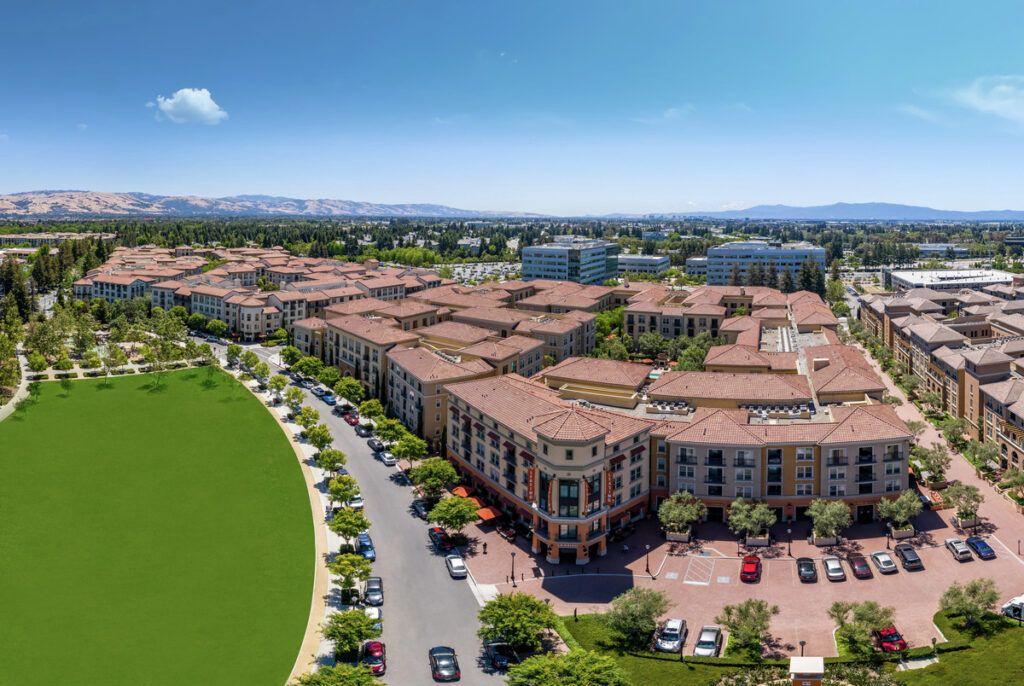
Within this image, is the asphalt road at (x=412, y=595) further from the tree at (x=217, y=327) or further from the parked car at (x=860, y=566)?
the tree at (x=217, y=327)

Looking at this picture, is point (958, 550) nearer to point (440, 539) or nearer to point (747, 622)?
point (747, 622)

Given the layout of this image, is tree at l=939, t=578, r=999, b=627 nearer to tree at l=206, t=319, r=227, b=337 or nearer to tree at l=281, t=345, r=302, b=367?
tree at l=281, t=345, r=302, b=367

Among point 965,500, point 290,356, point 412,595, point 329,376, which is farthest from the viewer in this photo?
point 290,356

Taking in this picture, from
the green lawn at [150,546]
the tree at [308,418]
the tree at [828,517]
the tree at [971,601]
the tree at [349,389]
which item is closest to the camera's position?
the green lawn at [150,546]

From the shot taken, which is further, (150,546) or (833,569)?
(150,546)

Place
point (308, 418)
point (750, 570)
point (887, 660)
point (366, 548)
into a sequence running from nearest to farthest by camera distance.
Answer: point (887, 660), point (750, 570), point (366, 548), point (308, 418)

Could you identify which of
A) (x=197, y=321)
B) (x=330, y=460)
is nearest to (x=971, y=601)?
(x=330, y=460)

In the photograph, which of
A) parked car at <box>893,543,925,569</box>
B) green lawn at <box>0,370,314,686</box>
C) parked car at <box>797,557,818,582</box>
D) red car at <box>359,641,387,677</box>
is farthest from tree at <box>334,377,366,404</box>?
parked car at <box>893,543,925,569</box>

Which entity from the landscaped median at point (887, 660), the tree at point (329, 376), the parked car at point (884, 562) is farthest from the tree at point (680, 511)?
the tree at point (329, 376)
